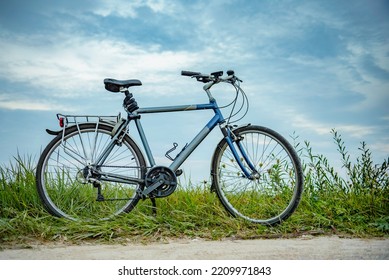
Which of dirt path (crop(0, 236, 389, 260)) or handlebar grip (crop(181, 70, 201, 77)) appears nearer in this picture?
dirt path (crop(0, 236, 389, 260))

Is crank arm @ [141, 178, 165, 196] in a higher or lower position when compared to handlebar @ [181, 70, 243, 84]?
lower

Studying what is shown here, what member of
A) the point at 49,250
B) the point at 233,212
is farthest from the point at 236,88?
the point at 49,250

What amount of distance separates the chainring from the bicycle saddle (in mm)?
661

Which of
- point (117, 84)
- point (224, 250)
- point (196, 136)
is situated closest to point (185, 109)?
point (196, 136)

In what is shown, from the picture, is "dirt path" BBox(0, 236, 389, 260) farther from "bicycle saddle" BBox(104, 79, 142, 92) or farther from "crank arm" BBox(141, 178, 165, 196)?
"bicycle saddle" BBox(104, 79, 142, 92)

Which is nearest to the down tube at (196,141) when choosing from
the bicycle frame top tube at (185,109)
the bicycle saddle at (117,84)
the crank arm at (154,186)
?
the bicycle frame top tube at (185,109)

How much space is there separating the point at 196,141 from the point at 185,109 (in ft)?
0.87

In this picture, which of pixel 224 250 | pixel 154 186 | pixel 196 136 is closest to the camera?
pixel 224 250

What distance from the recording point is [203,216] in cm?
408

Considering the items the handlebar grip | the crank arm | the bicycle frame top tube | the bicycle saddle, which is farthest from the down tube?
the bicycle saddle

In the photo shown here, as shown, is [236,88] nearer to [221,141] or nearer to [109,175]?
[221,141]

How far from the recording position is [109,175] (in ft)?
13.0

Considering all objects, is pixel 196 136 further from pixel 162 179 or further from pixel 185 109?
pixel 162 179

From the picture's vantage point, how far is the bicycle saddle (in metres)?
3.89
